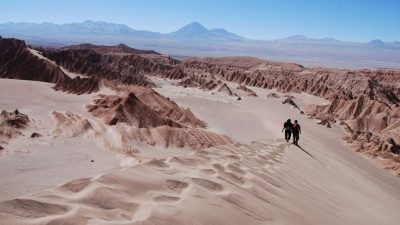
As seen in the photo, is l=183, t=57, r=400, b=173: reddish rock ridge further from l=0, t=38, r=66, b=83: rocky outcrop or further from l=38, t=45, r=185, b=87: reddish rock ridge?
l=0, t=38, r=66, b=83: rocky outcrop

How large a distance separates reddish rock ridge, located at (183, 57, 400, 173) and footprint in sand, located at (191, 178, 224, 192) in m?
18.6

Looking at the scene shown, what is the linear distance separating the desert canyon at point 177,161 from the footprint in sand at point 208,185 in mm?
23

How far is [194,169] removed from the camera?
5.53 meters

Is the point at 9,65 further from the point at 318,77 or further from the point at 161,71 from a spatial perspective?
the point at 318,77

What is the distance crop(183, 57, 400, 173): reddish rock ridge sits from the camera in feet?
88.2

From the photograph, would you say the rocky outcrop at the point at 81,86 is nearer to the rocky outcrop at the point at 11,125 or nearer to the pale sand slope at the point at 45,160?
the pale sand slope at the point at 45,160

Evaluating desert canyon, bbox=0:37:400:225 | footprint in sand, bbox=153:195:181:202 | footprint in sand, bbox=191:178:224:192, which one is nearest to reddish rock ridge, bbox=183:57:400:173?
desert canyon, bbox=0:37:400:225

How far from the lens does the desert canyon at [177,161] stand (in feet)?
12.3

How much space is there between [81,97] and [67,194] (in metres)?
28.1

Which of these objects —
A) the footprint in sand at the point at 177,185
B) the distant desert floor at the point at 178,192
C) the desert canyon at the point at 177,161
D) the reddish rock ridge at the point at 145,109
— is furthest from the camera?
the reddish rock ridge at the point at 145,109

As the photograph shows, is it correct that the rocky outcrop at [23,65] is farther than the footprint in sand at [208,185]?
Yes

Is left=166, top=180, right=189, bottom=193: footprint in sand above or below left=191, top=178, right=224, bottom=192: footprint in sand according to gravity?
above

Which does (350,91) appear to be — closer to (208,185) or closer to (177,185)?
(208,185)

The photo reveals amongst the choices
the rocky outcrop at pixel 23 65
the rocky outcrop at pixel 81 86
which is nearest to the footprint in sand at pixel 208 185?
the rocky outcrop at pixel 81 86
